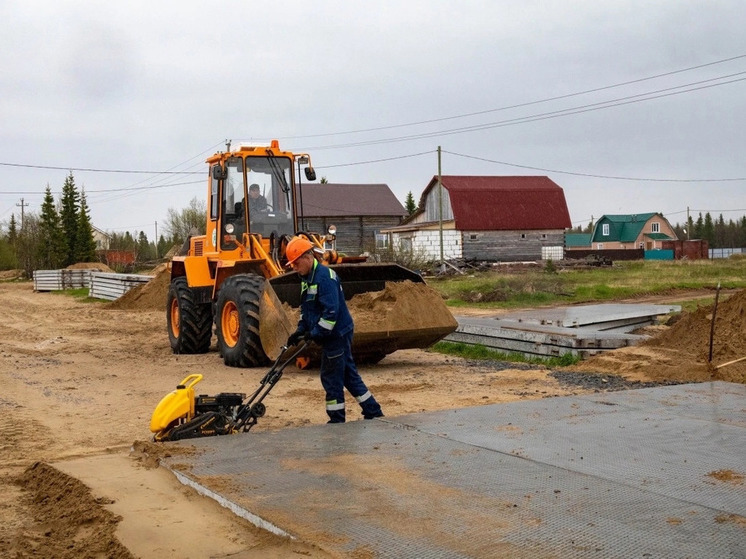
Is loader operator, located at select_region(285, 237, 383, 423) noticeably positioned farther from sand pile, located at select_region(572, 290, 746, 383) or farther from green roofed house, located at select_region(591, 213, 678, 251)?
green roofed house, located at select_region(591, 213, 678, 251)

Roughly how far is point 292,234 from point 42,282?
108 ft

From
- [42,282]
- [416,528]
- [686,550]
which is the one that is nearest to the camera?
[686,550]

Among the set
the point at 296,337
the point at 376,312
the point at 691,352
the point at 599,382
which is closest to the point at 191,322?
the point at 376,312

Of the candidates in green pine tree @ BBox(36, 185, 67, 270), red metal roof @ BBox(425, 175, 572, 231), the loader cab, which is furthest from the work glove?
green pine tree @ BBox(36, 185, 67, 270)

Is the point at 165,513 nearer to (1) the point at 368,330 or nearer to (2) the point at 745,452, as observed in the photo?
(2) the point at 745,452

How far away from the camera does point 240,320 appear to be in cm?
1255

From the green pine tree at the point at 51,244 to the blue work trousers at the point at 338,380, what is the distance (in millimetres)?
52568

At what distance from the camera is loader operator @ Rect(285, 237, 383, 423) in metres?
7.99

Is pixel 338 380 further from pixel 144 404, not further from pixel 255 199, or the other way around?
pixel 255 199

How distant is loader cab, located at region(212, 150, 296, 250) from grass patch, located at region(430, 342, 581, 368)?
3720 mm

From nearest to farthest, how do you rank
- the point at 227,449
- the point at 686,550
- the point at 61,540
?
the point at 686,550 → the point at 61,540 → the point at 227,449

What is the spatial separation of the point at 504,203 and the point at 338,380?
1862 inches

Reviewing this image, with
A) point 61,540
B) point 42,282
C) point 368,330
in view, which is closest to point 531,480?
point 61,540

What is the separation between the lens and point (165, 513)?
5281 mm
